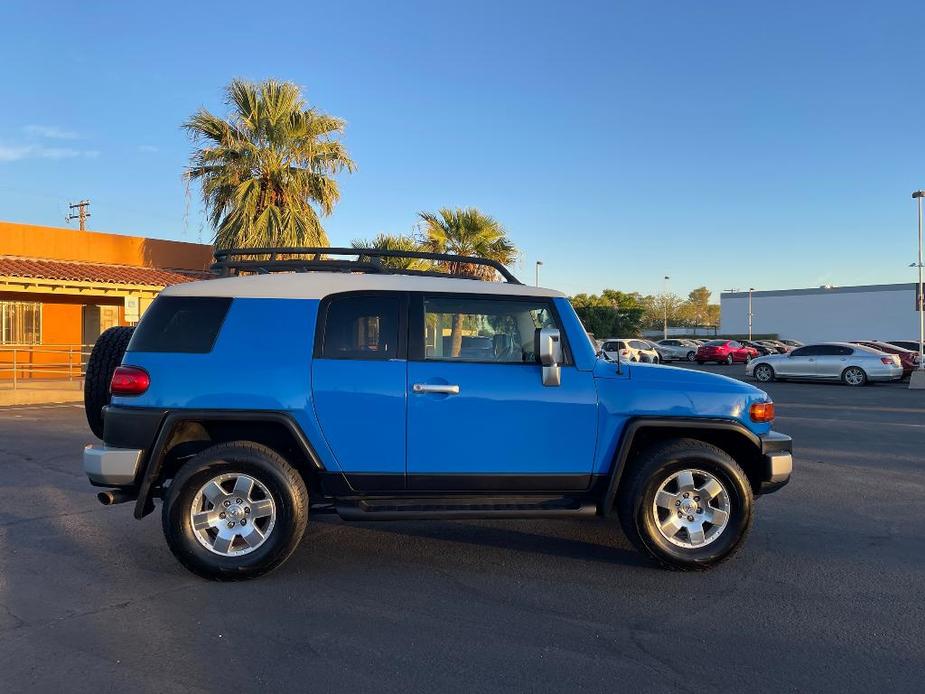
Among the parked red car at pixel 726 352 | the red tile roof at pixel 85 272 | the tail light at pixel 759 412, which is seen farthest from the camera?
the parked red car at pixel 726 352

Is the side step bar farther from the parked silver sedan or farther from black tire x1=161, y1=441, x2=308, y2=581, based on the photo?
the parked silver sedan

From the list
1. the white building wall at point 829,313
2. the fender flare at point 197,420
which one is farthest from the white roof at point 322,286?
the white building wall at point 829,313

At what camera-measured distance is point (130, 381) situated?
4621 mm

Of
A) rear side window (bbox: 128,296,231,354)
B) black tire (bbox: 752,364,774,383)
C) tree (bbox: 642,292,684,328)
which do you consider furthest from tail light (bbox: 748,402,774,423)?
tree (bbox: 642,292,684,328)

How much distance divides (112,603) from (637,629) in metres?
3.03

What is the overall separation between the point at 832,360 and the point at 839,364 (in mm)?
258

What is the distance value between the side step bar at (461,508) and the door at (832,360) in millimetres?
21228

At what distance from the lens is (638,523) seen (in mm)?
4719

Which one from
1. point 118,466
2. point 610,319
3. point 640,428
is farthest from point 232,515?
point 610,319

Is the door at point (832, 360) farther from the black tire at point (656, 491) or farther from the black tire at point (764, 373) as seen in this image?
the black tire at point (656, 491)

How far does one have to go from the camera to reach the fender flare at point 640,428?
4.71 m

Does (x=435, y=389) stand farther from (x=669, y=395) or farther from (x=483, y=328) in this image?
(x=669, y=395)

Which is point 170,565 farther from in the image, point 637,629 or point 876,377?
point 876,377

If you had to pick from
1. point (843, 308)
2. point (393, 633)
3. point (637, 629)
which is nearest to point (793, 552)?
point (637, 629)
